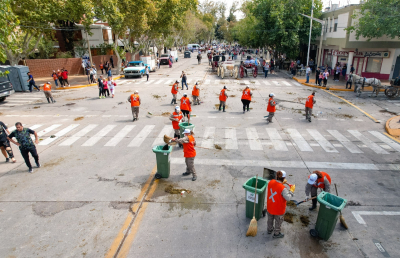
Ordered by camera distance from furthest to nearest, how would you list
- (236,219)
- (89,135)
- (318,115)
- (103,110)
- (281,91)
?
(281,91) → (103,110) → (318,115) → (89,135) → (236,219)

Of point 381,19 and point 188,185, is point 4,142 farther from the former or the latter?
point 381,19

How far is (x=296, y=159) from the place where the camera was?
959cm

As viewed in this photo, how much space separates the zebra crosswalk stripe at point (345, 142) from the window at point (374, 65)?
1786 cm

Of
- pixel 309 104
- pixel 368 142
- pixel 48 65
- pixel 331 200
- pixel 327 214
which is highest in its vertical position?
pixel 48 65

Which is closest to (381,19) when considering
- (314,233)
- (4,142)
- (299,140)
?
(299,140)

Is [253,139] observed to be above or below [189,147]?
below

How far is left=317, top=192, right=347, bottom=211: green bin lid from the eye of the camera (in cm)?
538

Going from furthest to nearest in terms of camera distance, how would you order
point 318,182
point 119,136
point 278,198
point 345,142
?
point 119,136, point 345,142, point 318,182, point 278,198

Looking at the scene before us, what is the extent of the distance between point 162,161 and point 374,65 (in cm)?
2633

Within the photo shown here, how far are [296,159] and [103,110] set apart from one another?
458 inches

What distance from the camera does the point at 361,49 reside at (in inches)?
1000

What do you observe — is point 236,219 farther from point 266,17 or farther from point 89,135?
point 266,17

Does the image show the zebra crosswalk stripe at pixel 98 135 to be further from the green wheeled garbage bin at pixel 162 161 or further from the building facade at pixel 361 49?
the building facade at pixel 361 49

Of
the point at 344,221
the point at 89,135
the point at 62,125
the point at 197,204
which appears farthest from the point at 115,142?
the point at 344,221
